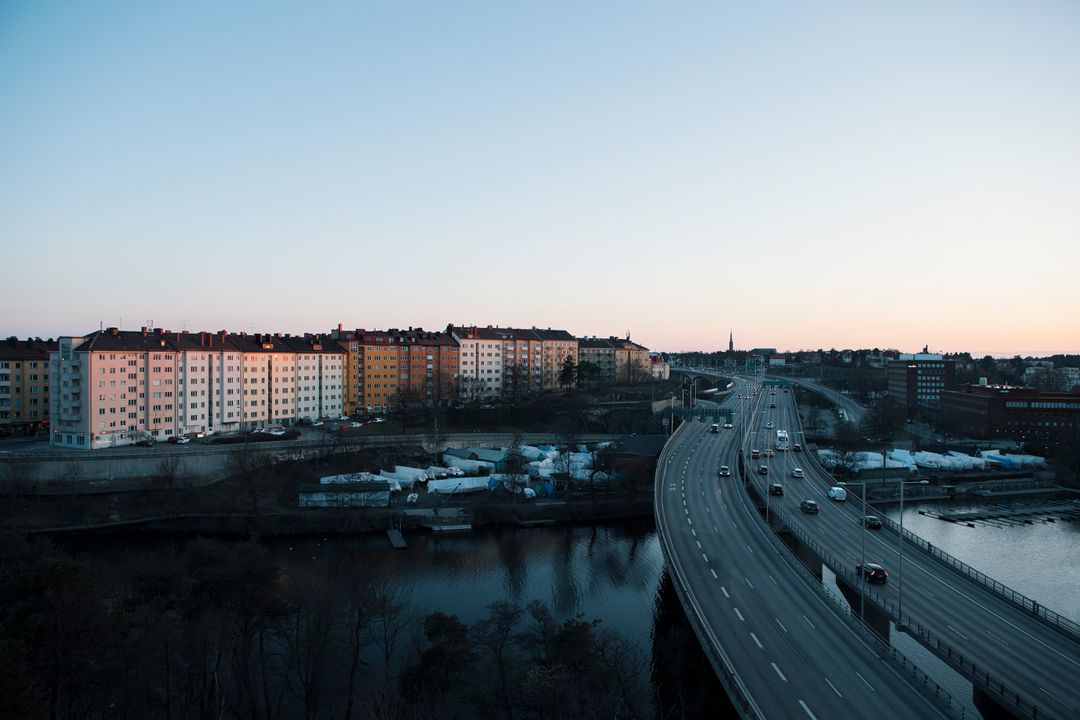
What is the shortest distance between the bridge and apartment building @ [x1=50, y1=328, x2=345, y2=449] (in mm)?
28783

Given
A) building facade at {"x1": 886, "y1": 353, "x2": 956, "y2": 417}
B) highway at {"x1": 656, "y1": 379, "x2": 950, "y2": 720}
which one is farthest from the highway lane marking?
building facade at {"x1": 886, "y1": 353, "x2": 956, "y2": 417}

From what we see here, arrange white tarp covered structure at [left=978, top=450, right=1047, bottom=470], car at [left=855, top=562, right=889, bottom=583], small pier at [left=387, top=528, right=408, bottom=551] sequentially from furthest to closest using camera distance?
white tarp covered structure at [left=978, top=450, right=1047, bottom=470], small pier at [left=387, top=528, right=408, bottom=551], car at [left=855, top=562, right=889, bottom=583]

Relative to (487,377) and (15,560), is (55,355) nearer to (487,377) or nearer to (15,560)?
(15,560)

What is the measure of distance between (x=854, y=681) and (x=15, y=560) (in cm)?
1832

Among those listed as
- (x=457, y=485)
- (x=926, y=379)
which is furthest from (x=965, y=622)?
(x=926, y=379)

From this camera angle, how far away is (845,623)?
14023 mm

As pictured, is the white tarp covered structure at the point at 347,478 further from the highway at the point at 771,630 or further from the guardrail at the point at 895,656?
the guardrail at the point at 895,656

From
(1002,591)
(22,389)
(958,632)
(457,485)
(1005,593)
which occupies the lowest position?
(457,485)

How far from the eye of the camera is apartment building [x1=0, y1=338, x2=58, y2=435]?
135ft

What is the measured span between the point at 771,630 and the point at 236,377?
37.0 metres

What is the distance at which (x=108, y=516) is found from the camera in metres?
29.5

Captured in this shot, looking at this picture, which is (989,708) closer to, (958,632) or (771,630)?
(958,632)

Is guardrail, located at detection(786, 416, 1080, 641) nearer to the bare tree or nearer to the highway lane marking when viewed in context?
the highway lane marking

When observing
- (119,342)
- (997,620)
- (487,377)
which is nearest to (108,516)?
(119,342)
